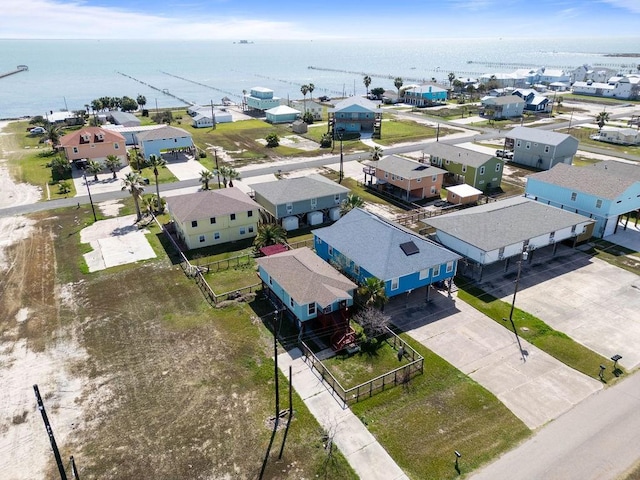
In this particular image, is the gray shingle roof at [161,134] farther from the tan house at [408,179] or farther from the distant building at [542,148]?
the distant building at [542,148]

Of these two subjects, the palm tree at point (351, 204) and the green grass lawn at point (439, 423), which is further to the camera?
the palm tree at point (351, 204)

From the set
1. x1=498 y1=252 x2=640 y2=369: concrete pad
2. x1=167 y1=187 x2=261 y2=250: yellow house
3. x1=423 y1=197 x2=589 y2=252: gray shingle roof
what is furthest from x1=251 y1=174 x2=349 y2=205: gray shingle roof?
x1=498 y1=252 x2=640 y2=369: concrete pad

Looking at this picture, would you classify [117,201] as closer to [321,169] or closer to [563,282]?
[321,169]

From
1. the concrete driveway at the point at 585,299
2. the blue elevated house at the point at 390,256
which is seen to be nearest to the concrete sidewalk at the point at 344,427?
the blue elevated house at the point at 390,256

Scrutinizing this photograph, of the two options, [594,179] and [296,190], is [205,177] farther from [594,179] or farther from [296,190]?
[594,179]

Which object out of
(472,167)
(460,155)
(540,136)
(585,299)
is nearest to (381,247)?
(585,299)

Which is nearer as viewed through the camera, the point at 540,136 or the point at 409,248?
the point at 409,248

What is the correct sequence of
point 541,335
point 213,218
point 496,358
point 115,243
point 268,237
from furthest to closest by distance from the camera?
point 115,243, point 213,218, point 268,237, point 541,335, point 496,358
